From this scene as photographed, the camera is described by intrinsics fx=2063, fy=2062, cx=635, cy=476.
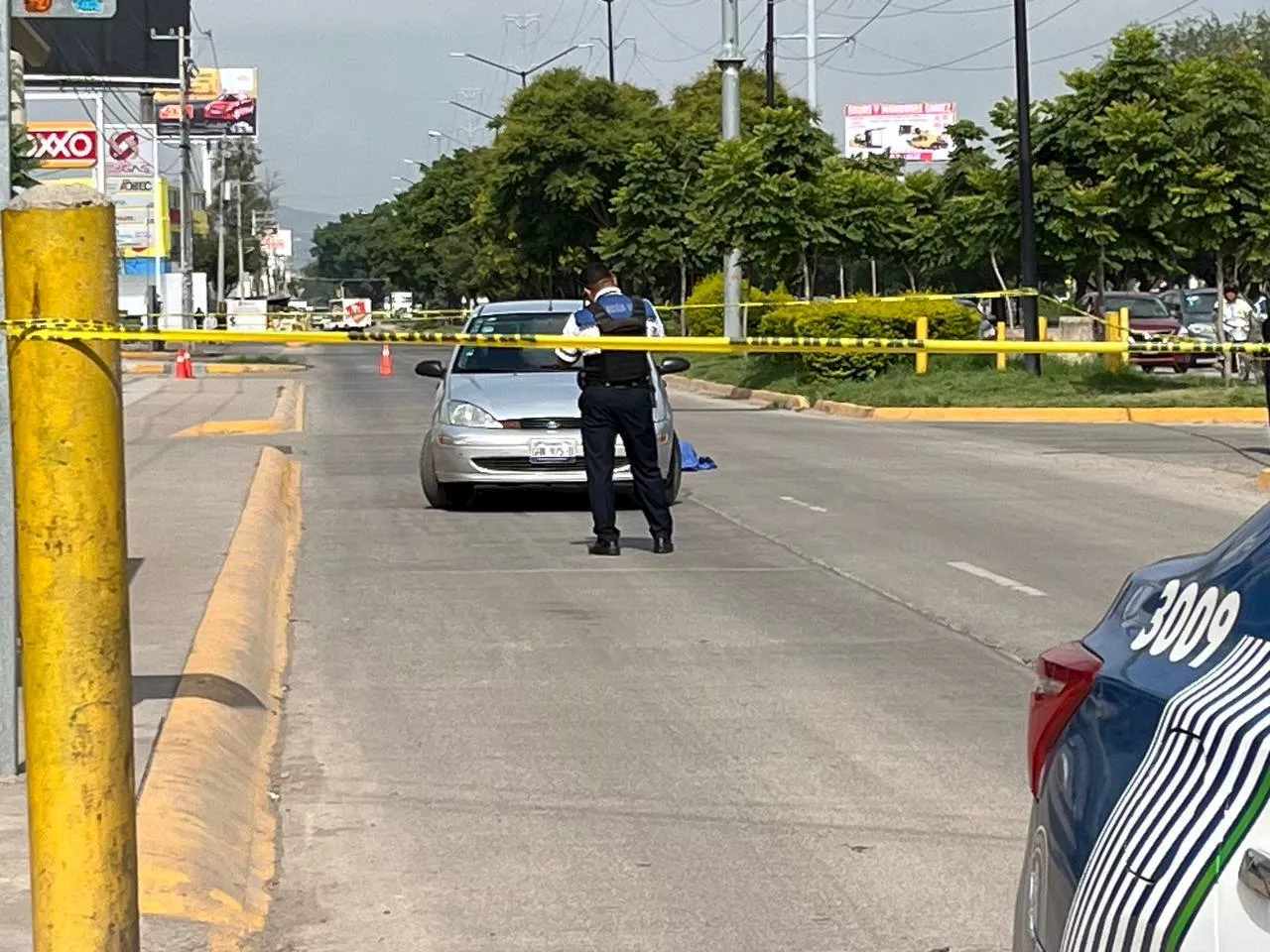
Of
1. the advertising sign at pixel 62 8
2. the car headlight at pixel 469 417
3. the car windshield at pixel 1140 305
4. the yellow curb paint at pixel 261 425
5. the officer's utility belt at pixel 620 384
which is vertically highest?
the advertising sign at pixel 62 8

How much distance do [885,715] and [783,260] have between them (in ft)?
98.8

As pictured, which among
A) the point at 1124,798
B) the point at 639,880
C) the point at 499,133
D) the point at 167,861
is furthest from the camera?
the point at 499,133

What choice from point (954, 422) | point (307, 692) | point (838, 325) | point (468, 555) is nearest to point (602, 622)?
point (307, 692)

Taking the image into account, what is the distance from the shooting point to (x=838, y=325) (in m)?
32.7

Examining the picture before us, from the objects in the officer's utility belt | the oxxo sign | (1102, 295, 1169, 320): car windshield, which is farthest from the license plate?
the oxxo sign

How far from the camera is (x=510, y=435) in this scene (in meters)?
15.1

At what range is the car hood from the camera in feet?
49.8

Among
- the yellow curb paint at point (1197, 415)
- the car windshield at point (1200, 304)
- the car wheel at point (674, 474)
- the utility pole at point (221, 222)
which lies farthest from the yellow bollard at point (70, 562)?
the utility pole at point (221, 222)

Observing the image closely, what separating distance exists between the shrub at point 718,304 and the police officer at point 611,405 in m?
25.7

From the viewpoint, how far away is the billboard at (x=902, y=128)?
116062 mm

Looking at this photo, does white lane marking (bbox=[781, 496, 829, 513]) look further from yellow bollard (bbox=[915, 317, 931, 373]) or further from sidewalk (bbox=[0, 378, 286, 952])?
yellow bollard (bbox=[915, 317, 931, 373])

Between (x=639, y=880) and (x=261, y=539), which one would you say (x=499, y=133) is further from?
(x=639, y=880)

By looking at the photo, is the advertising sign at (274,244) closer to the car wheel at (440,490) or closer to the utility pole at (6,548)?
the car wheel at (440,490)

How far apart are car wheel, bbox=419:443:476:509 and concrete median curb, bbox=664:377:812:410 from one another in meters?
16.6
